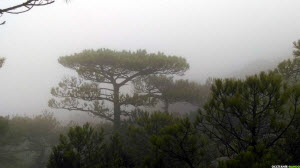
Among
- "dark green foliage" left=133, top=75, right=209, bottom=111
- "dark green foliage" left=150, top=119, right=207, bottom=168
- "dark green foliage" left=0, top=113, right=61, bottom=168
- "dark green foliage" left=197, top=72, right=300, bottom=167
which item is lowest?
"dark green foliage" left=0, top=113, right=61, bottom=168

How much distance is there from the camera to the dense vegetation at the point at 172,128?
500 cm

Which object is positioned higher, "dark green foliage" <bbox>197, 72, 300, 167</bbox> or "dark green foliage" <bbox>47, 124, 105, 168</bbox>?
"dark green foliage" <bbox>197, 72, 300, 167</bbox>

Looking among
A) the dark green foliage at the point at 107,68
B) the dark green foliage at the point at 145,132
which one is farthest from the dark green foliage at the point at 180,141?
the dark green foliage at the point at 107,68

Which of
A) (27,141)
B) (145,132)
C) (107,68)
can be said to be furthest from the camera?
(107,68)

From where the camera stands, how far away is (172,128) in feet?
17.9

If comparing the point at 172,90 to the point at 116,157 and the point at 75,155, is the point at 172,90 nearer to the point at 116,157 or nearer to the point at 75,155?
the point at 116,157

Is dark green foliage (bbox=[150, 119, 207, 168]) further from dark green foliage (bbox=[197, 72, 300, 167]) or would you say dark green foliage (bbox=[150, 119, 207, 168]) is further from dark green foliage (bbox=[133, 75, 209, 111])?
dark green foliage (bbox=[133, 75, 209, 111])

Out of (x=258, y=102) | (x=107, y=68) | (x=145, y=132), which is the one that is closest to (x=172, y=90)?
(x=107, y=68)

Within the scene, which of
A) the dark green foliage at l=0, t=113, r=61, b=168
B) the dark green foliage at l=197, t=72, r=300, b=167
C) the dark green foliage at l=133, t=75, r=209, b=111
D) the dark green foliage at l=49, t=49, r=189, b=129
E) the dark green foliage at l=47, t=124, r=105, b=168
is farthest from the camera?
the dark green foliage at l=133, t=75, r=209, b=111

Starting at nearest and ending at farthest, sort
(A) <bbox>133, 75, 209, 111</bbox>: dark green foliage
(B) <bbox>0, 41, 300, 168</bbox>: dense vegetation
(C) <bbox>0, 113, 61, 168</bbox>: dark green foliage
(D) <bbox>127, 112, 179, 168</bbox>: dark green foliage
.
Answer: (B) <bbox>0, 41, 300, 168</bbox>: dense vegetation < (D) <bbox>127, 112, 179, 168</bbox>: dark green foliage < (C) <bbox>0, 113, 61, 168</bbox>: dark green foliage < (A) <bbox>133, 75, 209, 111</bbox>: dark green foliage

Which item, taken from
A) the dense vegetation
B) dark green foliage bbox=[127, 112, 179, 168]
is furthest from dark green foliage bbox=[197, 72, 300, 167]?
dark green foliage bbox=[127, 112, 179, 168]

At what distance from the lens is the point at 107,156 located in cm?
810

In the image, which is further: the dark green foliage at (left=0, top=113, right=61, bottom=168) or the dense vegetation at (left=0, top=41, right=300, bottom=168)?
the dark green foliage at (left=0, top=113, right=61, bottom=168)

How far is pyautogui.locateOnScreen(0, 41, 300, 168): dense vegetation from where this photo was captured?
5000mm
